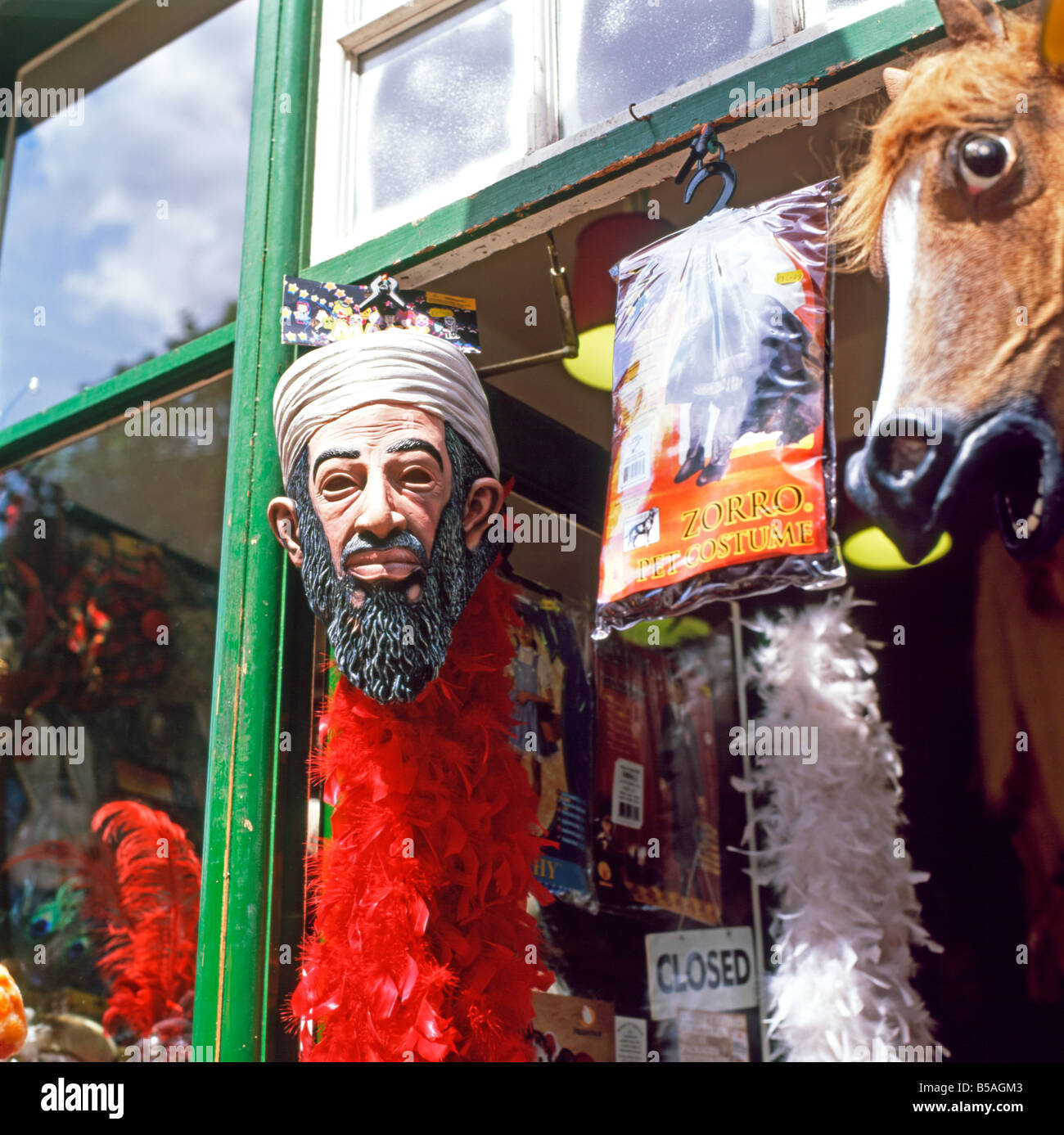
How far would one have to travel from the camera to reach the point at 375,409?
2.44 meters

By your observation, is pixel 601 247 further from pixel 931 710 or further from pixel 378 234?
pixel 931 710

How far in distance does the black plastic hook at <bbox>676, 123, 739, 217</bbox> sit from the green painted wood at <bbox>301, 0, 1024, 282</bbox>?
0.08 metres

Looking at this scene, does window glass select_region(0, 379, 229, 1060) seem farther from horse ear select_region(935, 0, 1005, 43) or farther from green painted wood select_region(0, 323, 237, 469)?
horse ear select_region(935, 0, 1005, 43)

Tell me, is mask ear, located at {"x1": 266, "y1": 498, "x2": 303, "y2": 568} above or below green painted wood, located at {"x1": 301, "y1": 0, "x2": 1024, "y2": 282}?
below

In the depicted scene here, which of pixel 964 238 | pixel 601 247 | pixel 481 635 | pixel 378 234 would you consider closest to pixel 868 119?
pixel 601 247

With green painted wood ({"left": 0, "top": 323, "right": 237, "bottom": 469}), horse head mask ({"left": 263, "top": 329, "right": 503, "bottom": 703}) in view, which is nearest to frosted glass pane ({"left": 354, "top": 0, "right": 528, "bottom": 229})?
green painted wood ({"left": 0, "top": 323, "right": 237, "bottom": 469})

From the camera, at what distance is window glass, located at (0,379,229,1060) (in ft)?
11.5

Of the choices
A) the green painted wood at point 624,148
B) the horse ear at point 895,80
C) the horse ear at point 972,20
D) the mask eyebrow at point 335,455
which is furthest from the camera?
→ the mask eyebrow at point 335,455

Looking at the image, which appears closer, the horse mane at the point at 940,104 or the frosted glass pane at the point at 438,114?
the horse mane at the point at 940,104

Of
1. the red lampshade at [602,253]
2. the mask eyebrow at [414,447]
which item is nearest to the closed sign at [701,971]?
the mask eyebrow at [414,447]

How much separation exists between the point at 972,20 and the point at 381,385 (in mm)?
1290

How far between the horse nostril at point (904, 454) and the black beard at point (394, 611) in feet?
3.08

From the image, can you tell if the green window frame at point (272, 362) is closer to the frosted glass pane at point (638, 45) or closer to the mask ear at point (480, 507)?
the frosted glass pane at point (638, 45)

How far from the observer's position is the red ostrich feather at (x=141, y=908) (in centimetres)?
341
